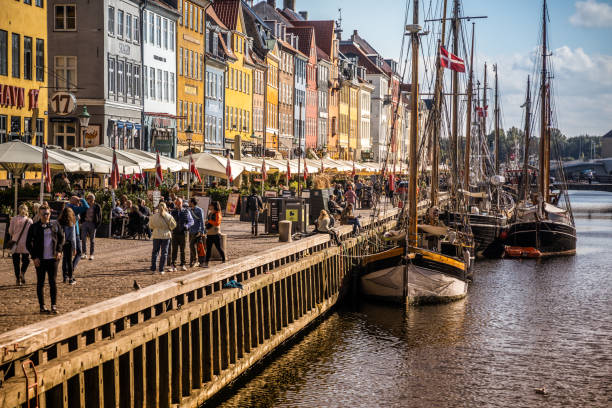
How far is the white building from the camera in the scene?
6359cm

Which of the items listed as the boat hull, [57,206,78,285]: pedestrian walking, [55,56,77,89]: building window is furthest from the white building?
[57,206,78,285]: pedestrian walking

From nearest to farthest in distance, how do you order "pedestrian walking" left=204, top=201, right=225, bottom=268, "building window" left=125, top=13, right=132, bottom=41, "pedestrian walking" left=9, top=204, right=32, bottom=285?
"pedestrian walking" left=9, top=204, right=32, bottom=285, "pedestrian walking" left=204, top=201, right=225, bottom=268, "building window" left=125, top=13, right=132, bottom=41

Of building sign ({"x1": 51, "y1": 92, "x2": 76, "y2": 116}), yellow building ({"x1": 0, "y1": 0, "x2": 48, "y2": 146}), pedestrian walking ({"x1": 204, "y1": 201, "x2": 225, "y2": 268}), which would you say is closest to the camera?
pedestrian walking ({"x1": 204, "y1": 201, "x2": 225, "y2": 268})

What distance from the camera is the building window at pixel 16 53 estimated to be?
149 feet

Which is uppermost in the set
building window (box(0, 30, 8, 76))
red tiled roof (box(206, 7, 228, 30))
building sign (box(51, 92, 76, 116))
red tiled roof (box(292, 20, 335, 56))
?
red tiled roof (box(292, 20, 335, 56))

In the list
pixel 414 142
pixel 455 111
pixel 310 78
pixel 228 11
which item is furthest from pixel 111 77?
pixel 310 78

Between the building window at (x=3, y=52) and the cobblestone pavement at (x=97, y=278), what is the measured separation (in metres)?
14.8

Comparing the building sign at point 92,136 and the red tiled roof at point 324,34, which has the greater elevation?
the red tiled roof at point 324,34

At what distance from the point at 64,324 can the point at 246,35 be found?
74.4 metres

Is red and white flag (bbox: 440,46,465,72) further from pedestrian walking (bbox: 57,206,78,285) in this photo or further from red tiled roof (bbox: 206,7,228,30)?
red tiled roof (bbox: 206,7,228,30)

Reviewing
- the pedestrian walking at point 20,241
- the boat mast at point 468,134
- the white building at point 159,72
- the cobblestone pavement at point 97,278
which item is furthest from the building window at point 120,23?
the pedestrian walking at point 20,241

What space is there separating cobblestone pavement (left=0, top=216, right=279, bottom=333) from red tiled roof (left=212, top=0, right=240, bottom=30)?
168 ft

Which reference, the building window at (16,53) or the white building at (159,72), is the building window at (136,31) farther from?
the building window at (16,53)

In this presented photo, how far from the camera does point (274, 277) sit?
82.1ft
